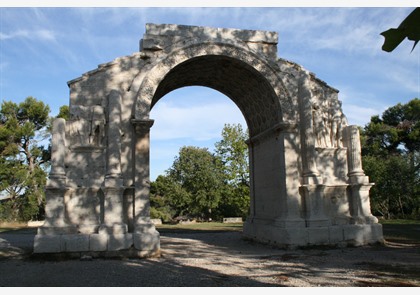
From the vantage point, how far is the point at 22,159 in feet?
90.6

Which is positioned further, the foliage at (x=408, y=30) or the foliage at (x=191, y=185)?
the foliage at (x=191, y=185)

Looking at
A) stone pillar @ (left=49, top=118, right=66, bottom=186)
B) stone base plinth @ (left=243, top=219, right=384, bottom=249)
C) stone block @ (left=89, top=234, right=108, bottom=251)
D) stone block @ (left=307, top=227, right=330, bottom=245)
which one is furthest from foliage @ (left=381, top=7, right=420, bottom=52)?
stone block @ (left=307, top=227, right=330, bottom=245)

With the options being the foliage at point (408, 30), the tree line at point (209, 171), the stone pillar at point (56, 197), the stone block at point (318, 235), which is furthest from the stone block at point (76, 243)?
the tree line at point (209, 171)

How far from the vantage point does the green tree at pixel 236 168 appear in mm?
30062

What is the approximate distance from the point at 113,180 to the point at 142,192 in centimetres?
79

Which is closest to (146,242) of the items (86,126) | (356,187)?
(86,126)

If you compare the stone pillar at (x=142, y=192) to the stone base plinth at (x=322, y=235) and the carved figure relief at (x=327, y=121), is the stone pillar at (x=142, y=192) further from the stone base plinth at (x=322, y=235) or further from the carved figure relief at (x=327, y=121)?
the carved figure relief at (x=327, y=121)

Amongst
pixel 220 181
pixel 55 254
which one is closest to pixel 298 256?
pixel 55 254

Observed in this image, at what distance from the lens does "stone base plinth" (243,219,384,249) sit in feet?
32.4

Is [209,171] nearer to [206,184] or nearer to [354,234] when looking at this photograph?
[206,184]

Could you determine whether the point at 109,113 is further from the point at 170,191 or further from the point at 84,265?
the point at 170,191

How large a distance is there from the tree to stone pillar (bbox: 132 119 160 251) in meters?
19.7

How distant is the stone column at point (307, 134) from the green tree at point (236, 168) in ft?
61.4

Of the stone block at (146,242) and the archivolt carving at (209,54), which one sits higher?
the archivolt carving at (209,54)
